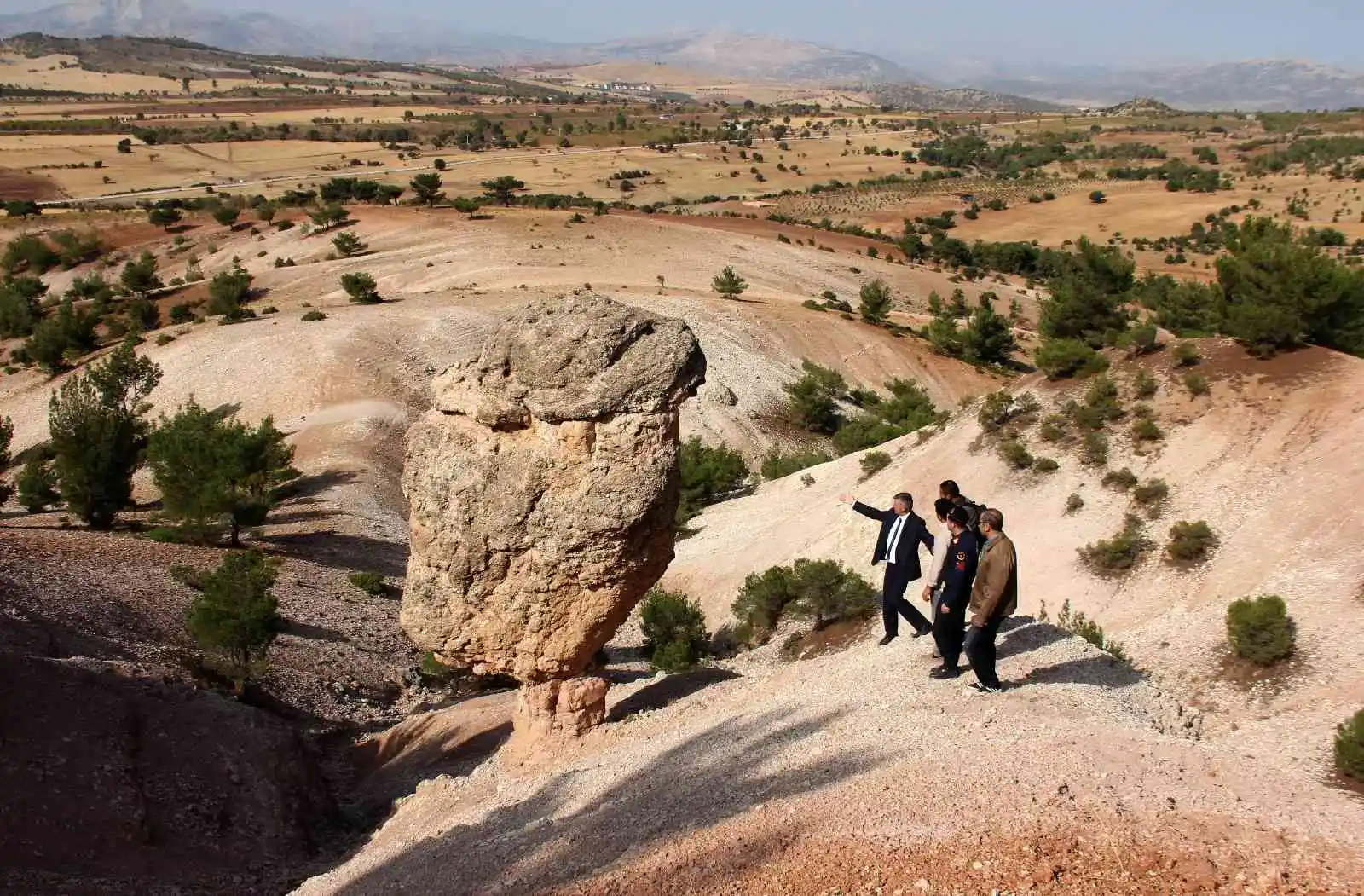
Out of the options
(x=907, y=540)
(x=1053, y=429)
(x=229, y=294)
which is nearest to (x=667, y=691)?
(x=907, y=540)

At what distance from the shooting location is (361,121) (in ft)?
407

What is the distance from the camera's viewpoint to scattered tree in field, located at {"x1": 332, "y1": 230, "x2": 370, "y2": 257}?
46812 millimetres

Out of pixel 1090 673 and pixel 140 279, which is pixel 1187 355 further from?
pixel 140 279

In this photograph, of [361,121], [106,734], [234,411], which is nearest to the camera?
[106,734]

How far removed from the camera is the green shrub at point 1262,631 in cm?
1231

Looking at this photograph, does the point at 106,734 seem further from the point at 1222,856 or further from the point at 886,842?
the point at 1222,856

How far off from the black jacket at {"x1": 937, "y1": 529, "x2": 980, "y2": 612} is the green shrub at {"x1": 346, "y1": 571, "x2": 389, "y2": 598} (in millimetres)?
13325

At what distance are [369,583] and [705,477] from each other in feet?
32.3

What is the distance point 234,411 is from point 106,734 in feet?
67.1

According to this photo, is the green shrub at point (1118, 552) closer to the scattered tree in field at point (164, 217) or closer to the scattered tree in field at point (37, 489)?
the scattered tree in field at point (37, 489)

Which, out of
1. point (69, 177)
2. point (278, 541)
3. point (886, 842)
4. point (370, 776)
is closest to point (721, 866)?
point (886, 842)

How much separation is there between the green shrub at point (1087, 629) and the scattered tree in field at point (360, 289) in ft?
97.7

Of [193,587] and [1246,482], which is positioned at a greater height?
[1246,482]

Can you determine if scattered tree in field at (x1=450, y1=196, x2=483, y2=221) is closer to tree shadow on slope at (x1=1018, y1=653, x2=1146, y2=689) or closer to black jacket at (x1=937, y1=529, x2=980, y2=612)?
tree shadow on slope at (x1=1018, y1=653, x2=1146, y2=689)
